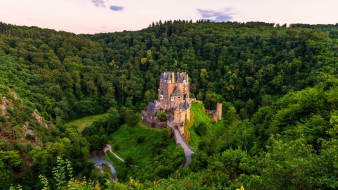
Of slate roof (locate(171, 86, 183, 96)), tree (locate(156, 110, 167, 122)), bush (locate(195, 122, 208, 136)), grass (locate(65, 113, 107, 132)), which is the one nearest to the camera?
tree (locate(156, 110, 167, 122))

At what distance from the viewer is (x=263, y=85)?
74.8m

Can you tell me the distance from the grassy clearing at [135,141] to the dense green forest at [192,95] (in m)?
1.57

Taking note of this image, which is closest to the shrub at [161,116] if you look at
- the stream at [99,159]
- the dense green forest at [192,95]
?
the dense green forest at [192,95]

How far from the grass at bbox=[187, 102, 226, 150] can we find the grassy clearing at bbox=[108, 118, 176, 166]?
6044mm

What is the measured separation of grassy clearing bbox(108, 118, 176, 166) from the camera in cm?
4283

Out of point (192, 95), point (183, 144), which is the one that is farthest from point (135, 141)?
point (192, 95)

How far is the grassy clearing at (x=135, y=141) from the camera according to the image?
141 feet

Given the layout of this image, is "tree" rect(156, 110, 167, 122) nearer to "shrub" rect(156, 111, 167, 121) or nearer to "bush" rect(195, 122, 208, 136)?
"shrub" rect(156, 111, 167, 121)

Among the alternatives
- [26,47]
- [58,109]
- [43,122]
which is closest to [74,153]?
[43,122]

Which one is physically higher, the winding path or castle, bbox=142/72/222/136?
castle, bbox=142/72/222/136

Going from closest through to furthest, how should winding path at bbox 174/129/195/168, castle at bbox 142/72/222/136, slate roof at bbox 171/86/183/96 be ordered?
winding path at bbox 174/129/195/168 → castle at bbox 142/72/222/136 → slate roof at bbox 171/86/183/96

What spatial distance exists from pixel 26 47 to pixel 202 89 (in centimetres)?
7599

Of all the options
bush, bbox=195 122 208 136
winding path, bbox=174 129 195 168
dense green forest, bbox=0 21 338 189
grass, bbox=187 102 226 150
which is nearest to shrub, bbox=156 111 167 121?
dense green forest, bbox=0 21 338 189

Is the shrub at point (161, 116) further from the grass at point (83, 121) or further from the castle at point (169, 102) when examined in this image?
the grass at point (83, 121)
